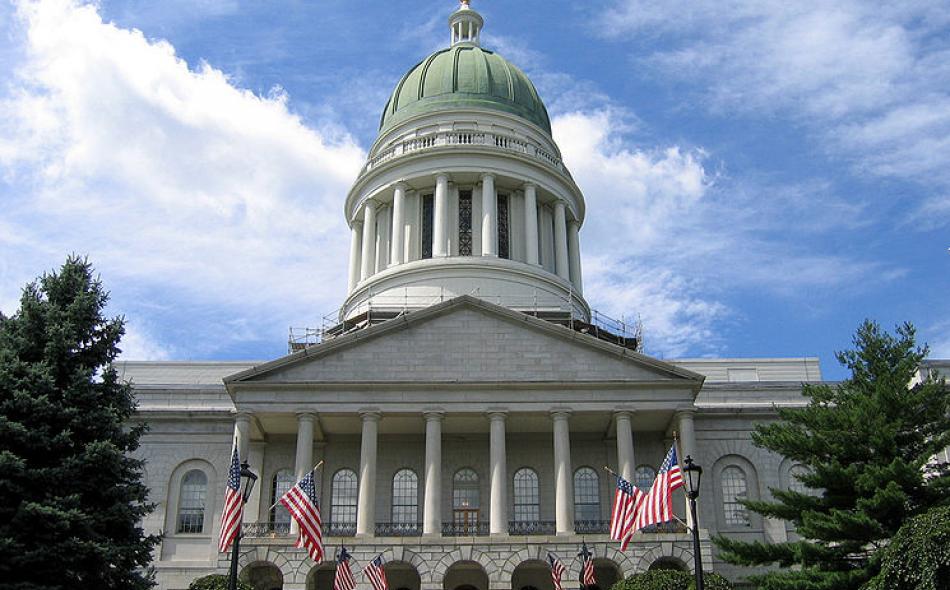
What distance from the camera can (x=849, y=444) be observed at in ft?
85.6

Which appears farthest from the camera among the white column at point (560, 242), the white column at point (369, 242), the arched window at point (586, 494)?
the white column at point (560, 242)

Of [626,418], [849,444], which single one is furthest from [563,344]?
[849,444]

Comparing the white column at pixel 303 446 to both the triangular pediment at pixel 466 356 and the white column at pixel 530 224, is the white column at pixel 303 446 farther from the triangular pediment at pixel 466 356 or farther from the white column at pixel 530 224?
the white column at pixel 530 224

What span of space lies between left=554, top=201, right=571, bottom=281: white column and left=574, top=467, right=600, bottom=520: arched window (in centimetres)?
1278

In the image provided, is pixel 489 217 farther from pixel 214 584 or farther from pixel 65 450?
pixel 65 450

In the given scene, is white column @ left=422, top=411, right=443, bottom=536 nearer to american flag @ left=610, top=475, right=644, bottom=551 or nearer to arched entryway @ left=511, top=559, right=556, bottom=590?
arched entryway @ left=511, top=559, right=556, bottom=590

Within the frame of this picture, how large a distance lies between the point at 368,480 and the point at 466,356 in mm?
5556

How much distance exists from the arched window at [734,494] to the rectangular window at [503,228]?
49.7 feet

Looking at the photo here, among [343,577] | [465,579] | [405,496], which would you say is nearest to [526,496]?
[465,579]

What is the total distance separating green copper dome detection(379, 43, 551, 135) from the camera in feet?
164

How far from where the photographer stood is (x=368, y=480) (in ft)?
105

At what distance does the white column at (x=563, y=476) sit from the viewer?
31.7m

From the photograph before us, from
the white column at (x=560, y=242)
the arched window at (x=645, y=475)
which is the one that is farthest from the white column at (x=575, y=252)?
the arched window at (x=645, y=475)

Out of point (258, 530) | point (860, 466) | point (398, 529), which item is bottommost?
point (258, 530)
